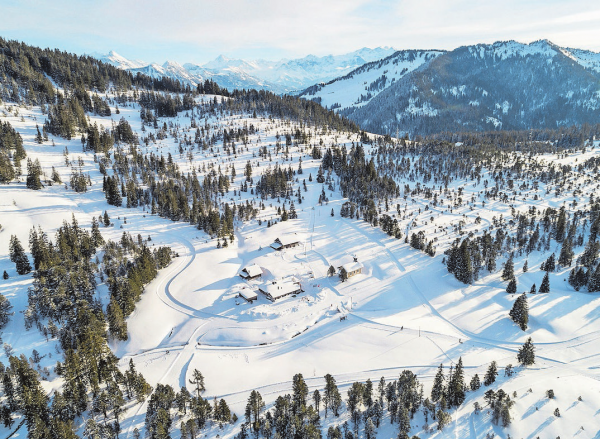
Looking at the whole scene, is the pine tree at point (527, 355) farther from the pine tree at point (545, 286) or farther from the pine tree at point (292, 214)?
the pine tree at point (292, 214)

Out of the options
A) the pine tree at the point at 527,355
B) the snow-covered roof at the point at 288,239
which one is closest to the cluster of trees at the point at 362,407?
the pine tree at the point at 527,355

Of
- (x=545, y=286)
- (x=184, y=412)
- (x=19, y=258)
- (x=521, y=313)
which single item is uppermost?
(x=19, y=258)

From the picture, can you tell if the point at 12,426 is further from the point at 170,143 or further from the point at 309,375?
the point at 170,143

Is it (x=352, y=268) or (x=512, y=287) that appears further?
(x=352, y=268)

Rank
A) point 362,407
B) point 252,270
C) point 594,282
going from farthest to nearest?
point 252,270
point 594,282
point 362,407

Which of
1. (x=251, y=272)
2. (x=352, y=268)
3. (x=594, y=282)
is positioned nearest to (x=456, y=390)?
(x=352, y=268)

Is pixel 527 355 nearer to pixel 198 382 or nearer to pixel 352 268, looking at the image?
pixel 352 268

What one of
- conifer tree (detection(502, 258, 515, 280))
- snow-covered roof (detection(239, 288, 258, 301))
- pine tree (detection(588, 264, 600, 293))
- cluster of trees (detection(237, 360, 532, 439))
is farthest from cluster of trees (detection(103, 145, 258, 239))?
pine tree (detection(588, 264, 600, 293))

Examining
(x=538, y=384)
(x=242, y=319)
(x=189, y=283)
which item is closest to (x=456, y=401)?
(x=538, y=384)
